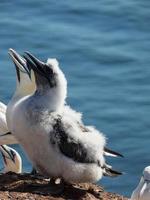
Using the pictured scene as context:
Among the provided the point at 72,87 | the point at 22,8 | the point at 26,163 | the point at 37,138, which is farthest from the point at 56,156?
the point at 22,8

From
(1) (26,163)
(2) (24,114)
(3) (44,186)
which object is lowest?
(1) (26,163)

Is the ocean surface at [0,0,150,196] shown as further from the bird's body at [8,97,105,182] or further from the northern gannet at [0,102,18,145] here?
the bird's body at [8,97,105,182]

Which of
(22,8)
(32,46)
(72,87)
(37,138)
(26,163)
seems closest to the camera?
(37,138)

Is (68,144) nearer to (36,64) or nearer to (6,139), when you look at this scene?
(36,64)

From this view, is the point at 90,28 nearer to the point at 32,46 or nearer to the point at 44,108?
the point at 32,46

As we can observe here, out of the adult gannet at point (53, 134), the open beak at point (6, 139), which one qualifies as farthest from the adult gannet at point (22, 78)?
the adult gannet at point (53, 134)

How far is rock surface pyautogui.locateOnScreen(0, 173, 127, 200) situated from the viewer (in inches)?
481

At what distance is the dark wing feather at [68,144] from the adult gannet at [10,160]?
131 inches

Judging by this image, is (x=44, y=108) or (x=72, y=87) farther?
(x=72, y=87)

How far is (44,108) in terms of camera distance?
12516mm

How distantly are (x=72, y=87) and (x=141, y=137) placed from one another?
5.12 ft

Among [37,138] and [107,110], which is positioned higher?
[37,138]

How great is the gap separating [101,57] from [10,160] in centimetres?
349

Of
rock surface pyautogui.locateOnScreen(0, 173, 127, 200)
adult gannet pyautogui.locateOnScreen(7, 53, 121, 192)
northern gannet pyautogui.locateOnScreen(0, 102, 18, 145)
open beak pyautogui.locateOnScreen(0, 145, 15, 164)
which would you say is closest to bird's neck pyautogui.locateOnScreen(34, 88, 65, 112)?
adult gannet pyautogui.locateOnScreen(7, 53, 121, 192)
